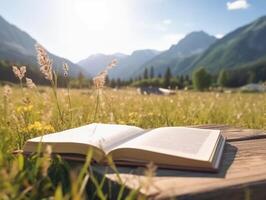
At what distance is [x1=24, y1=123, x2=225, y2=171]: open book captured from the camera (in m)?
1.77

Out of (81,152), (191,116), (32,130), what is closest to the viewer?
(81,152)

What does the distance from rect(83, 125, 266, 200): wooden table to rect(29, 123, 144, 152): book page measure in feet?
0.57

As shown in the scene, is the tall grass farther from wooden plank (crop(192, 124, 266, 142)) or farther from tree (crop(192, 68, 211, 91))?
tree (crop(192, 68, 211, 91))

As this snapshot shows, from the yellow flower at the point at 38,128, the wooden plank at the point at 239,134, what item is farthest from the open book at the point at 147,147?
the yellow flower at the point at 38,128

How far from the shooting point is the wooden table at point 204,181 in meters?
1.43

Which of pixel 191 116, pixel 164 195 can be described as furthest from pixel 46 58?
pixel 191 116

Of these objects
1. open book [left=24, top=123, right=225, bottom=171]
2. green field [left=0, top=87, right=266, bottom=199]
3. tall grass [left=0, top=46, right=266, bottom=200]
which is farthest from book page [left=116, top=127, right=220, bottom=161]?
green field [left=0, top=87, right=266, bottom=199]

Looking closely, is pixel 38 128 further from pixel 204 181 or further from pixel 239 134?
pixel 204 181

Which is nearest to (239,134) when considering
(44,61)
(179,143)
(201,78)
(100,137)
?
(179,143)

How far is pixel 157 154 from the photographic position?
1809 millimetres

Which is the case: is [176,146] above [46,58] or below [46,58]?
below

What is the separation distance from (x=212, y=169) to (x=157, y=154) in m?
0.23

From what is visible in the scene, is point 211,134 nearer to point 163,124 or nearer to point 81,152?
point 81,152

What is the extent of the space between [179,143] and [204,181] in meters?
0.49
